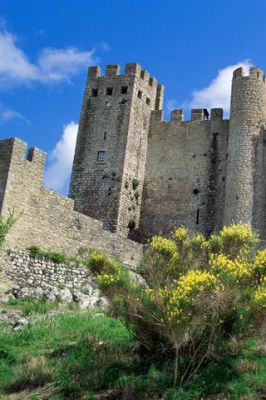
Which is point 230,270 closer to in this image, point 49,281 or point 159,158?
point 49,281

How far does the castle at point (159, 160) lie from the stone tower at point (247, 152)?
0.16ft

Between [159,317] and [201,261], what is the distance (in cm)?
283

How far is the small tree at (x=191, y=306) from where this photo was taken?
13688 millimetres

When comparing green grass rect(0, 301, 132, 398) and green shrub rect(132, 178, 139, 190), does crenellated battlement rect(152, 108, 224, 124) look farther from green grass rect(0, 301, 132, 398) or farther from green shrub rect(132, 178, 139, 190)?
green grass rect(0, 301, 132, 398)

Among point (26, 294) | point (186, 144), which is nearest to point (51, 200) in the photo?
point (26, 294)

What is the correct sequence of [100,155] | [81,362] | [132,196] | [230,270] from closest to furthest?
1. [230,270]
2. [81,362]
3. [132,196]
4. [100,155]

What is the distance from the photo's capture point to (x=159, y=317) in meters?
14.2

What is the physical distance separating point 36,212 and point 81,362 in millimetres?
11226

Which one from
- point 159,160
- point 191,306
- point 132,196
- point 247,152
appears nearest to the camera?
point 191,306

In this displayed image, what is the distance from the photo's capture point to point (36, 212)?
25.5 meters

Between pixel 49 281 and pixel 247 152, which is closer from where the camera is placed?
pixel 49 281

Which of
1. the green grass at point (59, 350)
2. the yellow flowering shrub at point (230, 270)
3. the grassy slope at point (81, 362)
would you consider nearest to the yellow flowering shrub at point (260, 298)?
the yellow flowering shrub at point (230, 270)

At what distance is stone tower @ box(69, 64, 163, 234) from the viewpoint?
112 feet

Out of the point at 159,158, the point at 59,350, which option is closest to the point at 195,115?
the point at 159,158
